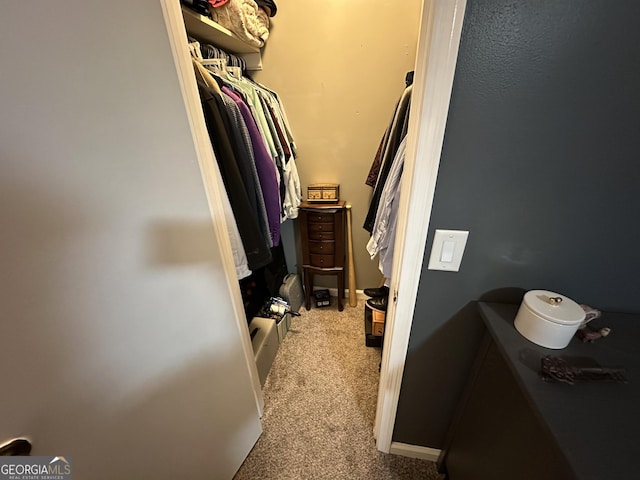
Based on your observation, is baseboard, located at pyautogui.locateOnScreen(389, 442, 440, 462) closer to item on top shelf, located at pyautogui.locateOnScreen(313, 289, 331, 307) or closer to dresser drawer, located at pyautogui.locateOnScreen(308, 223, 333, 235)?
item on top shelf, located at pyautogui.locateOnScreen(313, 289, 331, 307)

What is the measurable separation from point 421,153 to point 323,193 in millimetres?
1189

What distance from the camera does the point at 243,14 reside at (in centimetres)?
119

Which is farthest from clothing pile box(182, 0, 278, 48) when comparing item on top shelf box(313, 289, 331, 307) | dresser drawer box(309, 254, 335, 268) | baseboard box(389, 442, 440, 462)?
baseboard box(389, 442, 440, 462)

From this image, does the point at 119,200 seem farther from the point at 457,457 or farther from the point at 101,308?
the point at 457,457

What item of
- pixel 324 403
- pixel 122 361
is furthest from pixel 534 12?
pixel 324 403

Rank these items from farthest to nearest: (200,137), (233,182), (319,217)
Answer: (319,217)
(233,182)
(200,137)

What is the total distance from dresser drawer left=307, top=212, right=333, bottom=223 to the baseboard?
1.27 metres

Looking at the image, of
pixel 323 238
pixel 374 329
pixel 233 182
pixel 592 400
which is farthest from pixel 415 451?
pixel 233 182

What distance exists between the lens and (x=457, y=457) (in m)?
0.86

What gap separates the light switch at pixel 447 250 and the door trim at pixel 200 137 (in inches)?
27.4

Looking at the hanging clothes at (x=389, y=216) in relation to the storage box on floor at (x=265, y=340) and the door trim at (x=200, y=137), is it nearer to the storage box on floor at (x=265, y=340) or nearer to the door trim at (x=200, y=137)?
the door trim at (x=200, y=137)

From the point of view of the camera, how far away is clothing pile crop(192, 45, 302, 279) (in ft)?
3.08

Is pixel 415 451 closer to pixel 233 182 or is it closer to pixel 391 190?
pixel 391 190

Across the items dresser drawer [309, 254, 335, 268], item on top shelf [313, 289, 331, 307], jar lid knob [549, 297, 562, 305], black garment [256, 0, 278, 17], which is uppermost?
black garment [256, 0, 278, 17]
